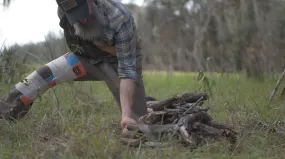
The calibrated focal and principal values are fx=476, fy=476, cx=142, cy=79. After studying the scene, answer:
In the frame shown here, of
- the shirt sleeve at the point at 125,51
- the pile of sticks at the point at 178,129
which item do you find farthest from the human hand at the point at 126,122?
the shirt sleeve at the point at 125,51

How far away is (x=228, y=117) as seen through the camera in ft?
11.5

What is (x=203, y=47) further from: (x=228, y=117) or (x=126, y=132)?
(x=126, y=132)

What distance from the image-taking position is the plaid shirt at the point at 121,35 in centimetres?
314

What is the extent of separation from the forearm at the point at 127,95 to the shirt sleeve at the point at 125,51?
0.04 metres

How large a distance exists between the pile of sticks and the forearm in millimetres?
179

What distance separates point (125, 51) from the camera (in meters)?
3.16

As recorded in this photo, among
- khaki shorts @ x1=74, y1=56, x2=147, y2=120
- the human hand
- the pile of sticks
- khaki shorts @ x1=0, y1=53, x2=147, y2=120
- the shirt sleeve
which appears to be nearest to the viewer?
the pile of sticks

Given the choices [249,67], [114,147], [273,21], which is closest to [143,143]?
[114,147]

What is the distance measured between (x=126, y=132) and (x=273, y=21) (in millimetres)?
4138

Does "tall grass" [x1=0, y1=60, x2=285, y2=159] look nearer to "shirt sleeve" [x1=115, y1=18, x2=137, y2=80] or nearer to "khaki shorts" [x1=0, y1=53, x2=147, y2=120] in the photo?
"khaki shorts" [x1=0, y1=53, x2=147, y2=120]

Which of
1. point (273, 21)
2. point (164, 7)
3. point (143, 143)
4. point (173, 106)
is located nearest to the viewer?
point (143, 143)

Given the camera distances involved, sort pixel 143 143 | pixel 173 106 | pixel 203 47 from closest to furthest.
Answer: pixel 143 143 → pixel 173 106 → pixel 203 47

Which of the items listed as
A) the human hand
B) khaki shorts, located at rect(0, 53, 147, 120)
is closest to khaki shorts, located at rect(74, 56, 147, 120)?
khaki shorts, located at rect(0, 53, 147, 120)

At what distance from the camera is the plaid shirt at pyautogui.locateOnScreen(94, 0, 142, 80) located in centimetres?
314
